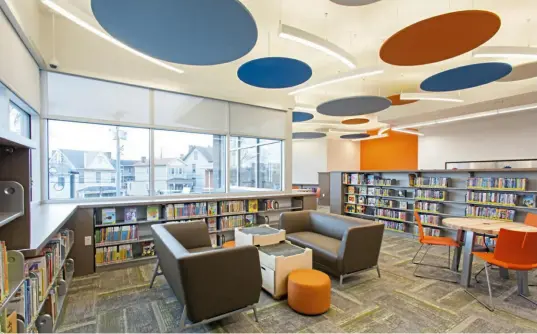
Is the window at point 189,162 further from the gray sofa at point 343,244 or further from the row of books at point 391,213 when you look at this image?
the row of books at point 391,213

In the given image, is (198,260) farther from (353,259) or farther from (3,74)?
(3,74)

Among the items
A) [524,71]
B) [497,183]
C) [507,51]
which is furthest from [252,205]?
[524,71]

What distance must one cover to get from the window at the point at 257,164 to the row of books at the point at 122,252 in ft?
7.98

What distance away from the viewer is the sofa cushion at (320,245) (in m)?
3.59

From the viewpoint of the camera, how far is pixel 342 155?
45.2 feet

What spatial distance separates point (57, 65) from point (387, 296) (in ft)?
18.9

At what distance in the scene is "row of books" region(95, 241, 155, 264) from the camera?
13.4 ft

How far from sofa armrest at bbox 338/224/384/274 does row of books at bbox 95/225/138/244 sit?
3361 mm

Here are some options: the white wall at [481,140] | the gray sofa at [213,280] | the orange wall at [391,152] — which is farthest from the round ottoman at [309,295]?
the orange wall at [391,152]

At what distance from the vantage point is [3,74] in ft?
8.73

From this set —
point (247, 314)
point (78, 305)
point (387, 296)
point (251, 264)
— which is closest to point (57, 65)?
point (78, 305)

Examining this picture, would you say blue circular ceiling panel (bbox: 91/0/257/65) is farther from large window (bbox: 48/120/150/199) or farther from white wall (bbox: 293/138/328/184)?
white wall (bbox: 293/138/328/184)

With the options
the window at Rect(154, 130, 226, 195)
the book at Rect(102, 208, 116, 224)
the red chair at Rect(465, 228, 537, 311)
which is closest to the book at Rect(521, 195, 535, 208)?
the red chair at Rect(465, 228, 537, 311)

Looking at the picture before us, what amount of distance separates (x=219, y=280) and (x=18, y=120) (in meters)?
3.64
